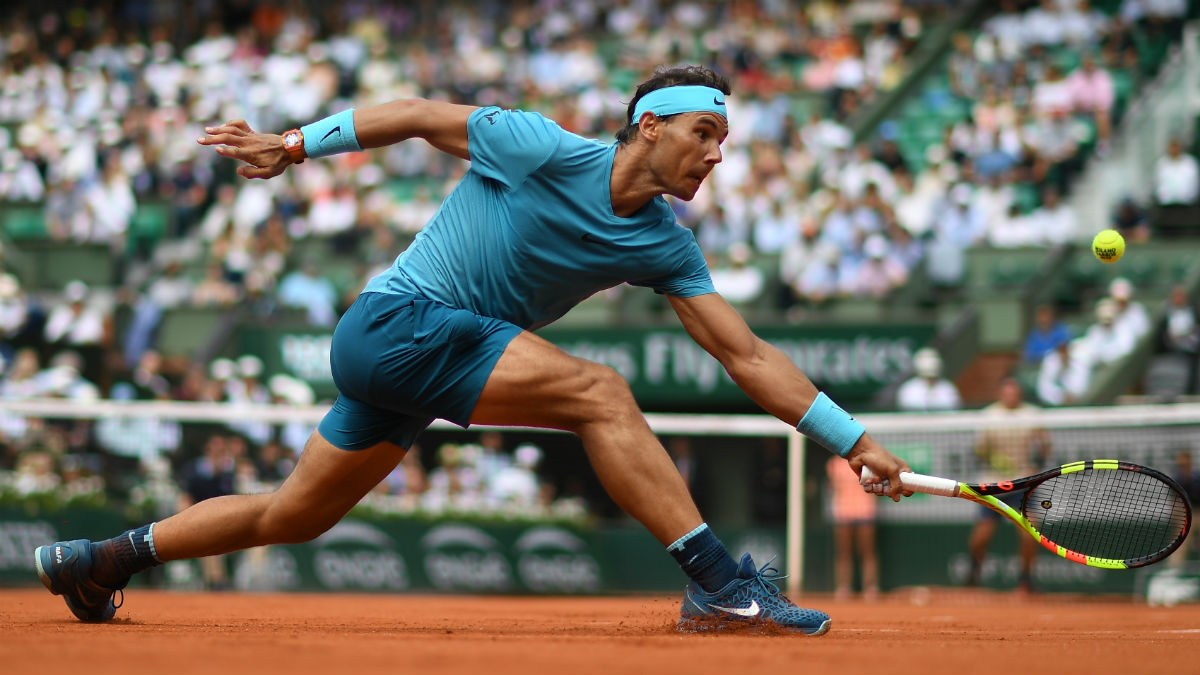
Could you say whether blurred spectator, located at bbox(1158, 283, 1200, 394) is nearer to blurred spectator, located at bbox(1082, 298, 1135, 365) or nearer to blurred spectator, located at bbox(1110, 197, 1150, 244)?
blurred spectator, located at bbox(1082, 298, 1135, 365)

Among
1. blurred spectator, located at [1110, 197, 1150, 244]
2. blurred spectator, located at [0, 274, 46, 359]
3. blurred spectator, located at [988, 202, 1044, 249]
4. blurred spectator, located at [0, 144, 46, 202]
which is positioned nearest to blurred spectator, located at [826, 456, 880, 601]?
blurred spectator, located at [988, 202, 1044, 249]

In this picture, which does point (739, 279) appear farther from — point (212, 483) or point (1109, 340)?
point (212, 483)

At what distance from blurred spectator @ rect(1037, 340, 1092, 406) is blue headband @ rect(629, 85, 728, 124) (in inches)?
376

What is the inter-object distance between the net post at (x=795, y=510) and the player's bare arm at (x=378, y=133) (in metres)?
7.86

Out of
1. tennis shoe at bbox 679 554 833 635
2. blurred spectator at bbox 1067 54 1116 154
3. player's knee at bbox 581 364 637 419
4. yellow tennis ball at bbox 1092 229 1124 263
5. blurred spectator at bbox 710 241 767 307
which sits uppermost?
blurred spectator at bbox 1067 54 1116 154

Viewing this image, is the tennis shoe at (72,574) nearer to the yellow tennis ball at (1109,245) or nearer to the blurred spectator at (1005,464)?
the yellow tennis ball at (1109,245)

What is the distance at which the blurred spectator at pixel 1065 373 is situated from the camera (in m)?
14.0

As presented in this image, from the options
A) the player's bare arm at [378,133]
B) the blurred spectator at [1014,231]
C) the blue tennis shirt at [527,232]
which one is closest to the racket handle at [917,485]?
the blue tennis shirt at [527,232]

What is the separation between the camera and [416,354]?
16.6 feet

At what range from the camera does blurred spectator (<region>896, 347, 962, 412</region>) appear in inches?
535

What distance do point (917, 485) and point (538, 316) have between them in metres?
1.54

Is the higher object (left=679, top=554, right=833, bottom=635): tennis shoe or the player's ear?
the player's ear

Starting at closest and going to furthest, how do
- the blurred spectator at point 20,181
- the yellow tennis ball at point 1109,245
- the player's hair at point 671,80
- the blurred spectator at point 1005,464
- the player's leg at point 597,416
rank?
the player's leg at point 597,416
the player's hair at point 671,80
the yellow tennis ball at point 1109,245
the blurred spectator at point 1005,464
the blurred spectator at point 20,181

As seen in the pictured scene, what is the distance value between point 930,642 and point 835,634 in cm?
46
